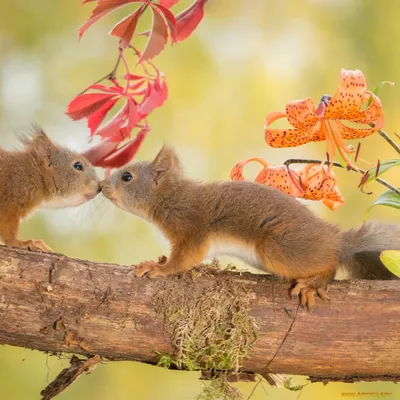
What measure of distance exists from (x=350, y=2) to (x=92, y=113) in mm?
2085

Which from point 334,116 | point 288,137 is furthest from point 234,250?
point 334,116

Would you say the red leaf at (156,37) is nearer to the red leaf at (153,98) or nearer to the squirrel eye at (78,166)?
the red leaf at (153,98)

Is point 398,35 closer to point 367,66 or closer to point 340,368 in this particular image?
point 367,66

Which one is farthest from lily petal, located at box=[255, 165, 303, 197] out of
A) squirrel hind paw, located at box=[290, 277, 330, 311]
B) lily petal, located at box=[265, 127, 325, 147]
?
squirrel hind paw, located at box=[290, 277, 330, 311]

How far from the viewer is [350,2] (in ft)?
10.8

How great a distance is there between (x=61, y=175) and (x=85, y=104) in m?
0.46

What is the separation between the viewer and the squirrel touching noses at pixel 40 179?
1.87m

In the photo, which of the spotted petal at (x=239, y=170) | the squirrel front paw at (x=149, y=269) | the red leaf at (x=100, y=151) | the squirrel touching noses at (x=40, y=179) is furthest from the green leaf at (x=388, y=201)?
the squirrel touching noses at (x=40, y=179)

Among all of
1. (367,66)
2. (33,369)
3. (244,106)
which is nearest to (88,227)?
(33,369)

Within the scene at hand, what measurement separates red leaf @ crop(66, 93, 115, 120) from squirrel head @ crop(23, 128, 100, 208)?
412 mm

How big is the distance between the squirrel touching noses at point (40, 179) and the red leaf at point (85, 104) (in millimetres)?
412

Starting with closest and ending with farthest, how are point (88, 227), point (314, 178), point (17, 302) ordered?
point (17, 302) → point (314, 178) → point (88, 227)

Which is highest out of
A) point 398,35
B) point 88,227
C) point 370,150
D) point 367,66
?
point 398,35

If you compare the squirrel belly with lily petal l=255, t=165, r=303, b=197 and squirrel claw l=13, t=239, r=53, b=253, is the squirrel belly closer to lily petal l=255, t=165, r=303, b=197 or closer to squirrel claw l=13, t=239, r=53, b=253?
lily petal l=255, t=165, r=303, b=197
